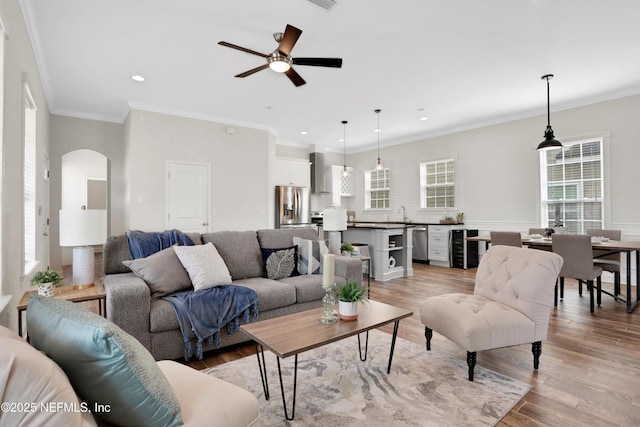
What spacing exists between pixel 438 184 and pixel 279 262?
531 cm

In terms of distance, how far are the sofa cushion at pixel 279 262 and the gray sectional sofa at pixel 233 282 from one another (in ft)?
0.23

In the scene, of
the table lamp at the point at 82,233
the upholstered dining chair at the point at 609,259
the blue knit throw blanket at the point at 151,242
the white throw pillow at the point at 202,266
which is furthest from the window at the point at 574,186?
the table lamp at the point at 82,233

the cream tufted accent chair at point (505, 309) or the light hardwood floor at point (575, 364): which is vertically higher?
the cream tufted accent chair at point (505, 309)

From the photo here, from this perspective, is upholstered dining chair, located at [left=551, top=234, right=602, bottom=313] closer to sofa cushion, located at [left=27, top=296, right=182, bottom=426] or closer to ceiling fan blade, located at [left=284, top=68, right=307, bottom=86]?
ceiling fan blade, located at [left=284, top=68, right=307, bottom=86]

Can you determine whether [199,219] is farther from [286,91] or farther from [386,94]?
[386,94]

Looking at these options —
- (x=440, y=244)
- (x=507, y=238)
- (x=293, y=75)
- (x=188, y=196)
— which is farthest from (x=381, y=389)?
(x=440, y=244)

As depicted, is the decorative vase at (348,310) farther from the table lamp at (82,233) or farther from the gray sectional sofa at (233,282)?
the table lamp at (82,233)

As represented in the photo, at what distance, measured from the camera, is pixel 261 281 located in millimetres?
3238

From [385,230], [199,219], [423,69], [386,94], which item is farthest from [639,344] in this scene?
[199,219]

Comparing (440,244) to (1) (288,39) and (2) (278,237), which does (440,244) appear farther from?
(1) (288,39)

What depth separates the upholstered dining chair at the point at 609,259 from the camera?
3912 mm

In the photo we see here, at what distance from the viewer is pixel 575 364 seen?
247cm

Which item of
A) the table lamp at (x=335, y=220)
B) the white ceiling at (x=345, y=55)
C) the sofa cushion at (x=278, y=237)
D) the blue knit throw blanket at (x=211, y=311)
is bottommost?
the blue knit throw blanket at (x=211, y=311)

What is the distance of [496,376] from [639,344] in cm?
160
